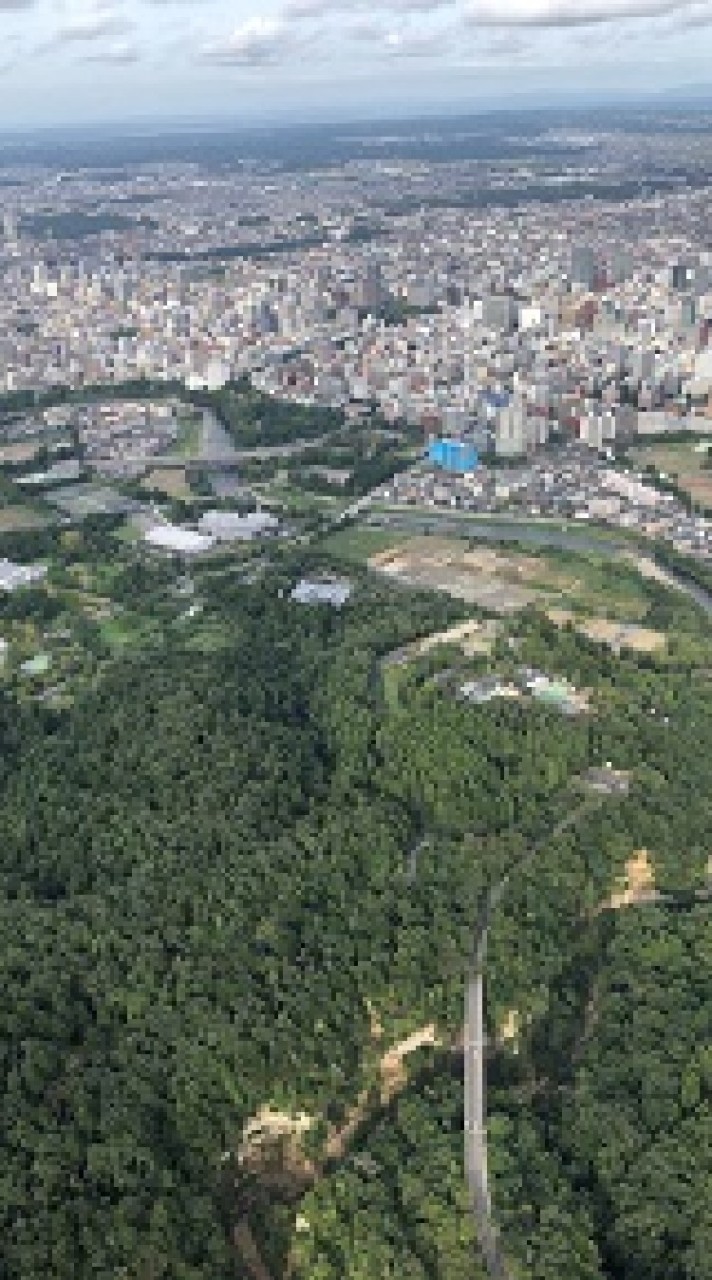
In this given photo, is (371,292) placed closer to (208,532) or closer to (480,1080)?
(208,532)

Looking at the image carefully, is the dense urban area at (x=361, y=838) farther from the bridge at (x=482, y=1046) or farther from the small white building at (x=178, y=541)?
the small white building at (x=178, y=541)

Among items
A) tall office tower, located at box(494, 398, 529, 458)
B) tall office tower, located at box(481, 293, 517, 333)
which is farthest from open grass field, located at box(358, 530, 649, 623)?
tall office tower, located at box(481, 293, 517, 333)

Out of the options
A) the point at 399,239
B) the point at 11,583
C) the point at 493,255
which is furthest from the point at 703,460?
the point at 399,239

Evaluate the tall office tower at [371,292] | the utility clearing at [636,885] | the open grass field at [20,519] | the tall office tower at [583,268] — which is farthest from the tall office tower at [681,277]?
the utility clearing at [636,885]

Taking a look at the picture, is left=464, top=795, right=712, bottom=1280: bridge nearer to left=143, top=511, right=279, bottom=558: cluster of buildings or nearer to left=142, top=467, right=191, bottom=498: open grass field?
left=143, top=511, right=279, bottom=558: cluster of buildings

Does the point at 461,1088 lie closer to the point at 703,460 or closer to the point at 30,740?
the point at 30,740
